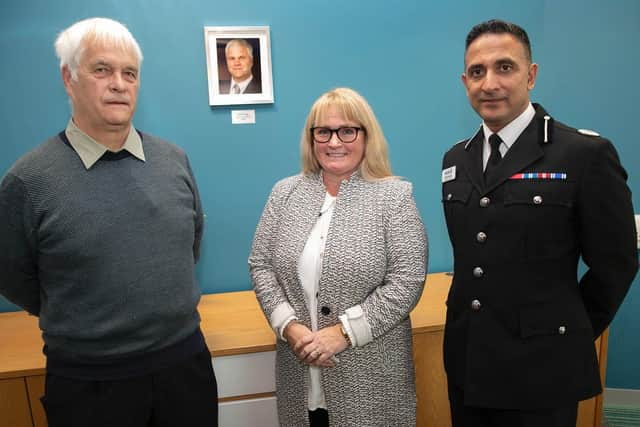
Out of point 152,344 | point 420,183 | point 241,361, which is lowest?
point 241,361

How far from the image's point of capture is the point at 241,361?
1.72 metres

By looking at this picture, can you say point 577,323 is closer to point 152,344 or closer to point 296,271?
point 296,271

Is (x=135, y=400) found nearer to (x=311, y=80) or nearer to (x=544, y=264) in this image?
(x=544, y=264)

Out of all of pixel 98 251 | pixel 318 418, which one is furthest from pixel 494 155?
pixel 98 251

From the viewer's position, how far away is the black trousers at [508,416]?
47.4 inches

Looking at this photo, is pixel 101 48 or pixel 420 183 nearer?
pixel 101 48

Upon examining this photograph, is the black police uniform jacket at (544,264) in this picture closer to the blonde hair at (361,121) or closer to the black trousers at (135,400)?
the blonde hair at (361,121)

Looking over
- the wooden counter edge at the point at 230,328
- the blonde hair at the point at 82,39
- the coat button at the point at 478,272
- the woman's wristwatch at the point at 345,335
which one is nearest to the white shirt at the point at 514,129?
the coat button at the point at 478,272

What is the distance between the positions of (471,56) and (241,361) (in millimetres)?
1317

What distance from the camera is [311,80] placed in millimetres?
2227

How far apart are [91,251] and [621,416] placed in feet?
9.12

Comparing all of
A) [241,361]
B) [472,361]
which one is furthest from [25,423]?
[472,361]

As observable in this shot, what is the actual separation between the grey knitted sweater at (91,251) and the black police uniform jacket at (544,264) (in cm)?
86

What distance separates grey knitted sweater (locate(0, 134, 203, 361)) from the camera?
1141mm
